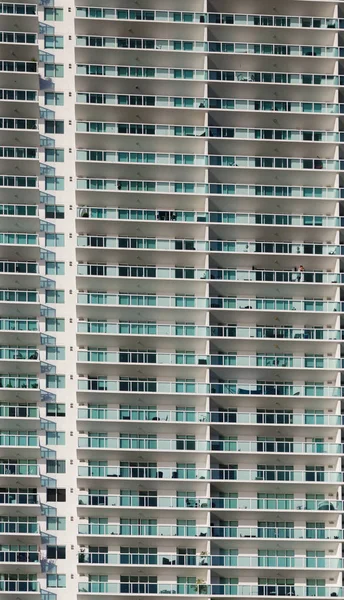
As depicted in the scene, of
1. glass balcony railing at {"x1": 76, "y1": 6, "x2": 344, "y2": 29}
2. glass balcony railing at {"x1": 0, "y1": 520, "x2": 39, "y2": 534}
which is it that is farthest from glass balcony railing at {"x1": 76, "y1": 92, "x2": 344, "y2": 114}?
glass balcony railing at {"x1": 0, "y1": 520, "x2": 39, "y2": 534}

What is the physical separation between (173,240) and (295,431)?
1337 cm

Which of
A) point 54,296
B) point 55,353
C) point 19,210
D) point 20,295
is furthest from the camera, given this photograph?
point 19,210

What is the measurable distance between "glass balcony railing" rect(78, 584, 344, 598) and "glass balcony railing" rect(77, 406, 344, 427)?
7.76 m

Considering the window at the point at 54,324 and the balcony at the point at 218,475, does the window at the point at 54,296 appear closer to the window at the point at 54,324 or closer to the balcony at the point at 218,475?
the window at the point at 54,324

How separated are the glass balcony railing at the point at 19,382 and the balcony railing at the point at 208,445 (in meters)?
4.19

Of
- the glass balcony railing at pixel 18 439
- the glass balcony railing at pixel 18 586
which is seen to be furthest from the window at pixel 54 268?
the glass balcony railing at pixel 18 586

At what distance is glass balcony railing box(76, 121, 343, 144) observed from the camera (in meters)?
118

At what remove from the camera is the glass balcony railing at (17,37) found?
11738 cm

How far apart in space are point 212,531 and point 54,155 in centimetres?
2397

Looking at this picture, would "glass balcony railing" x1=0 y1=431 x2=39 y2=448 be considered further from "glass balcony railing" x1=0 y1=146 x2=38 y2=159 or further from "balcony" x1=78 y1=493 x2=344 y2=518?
"glass balcony railing" x1=0 y1=146 x2=38 y2=159

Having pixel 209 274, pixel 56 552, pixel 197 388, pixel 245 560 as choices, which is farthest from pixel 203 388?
pixel 56 552

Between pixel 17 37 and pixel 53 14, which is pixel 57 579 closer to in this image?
pixel 17 37

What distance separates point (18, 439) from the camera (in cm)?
11294

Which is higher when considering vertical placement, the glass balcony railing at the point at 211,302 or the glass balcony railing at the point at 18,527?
the glass balcony railing at the point at 211,302
